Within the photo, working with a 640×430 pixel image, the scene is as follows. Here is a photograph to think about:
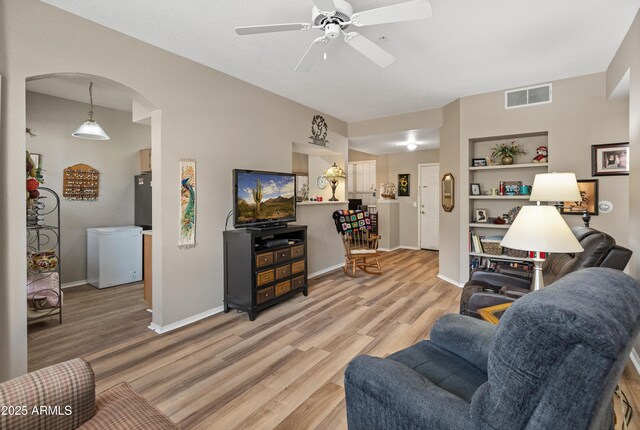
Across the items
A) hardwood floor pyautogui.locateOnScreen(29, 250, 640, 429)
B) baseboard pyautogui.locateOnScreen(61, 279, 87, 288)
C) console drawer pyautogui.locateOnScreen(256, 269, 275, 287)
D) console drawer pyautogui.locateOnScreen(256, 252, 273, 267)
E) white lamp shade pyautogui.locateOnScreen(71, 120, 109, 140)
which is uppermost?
white lamp shade pyautogui.locateOnScreen(71, 120, 109, 140)

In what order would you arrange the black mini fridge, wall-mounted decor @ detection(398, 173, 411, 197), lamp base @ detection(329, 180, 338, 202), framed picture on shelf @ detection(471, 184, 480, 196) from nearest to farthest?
framed picture on shelf @ detection(471, 184, 480, 196) → the black mini fridge → lamp base @ detection(329, 180, 338, 202) → wall-mounted decor @ detection(398, 173, 411, 197)

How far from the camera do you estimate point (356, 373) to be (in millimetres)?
1227

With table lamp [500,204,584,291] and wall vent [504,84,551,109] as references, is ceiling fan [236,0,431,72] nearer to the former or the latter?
table lamp [500,204,584,291]

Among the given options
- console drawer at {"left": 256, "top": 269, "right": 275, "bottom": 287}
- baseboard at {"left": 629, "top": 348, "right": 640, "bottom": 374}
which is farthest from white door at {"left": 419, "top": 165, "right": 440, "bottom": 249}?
console drawer at {"left": 256, "top": 269, "right": 275, "bottom": 287}

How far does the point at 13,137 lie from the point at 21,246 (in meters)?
0.75

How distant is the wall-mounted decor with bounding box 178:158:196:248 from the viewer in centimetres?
314

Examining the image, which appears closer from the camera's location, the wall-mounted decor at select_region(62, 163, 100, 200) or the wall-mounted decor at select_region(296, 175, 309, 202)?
the wall-mounted decor at select_region(62, 163, 100, 200)

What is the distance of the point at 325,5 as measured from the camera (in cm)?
186

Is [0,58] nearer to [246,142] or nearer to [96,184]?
[246,142]

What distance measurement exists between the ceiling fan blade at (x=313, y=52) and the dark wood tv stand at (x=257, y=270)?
1.72 m

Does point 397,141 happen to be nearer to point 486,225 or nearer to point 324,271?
point 486,225

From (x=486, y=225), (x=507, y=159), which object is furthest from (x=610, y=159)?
(x=486, y=225)

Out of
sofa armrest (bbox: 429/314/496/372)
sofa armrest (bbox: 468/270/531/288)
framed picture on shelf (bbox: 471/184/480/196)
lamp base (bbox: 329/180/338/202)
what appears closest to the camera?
sofa armrest (bbox: 429/314/496/372)

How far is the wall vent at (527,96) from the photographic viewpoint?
383 centimetres
